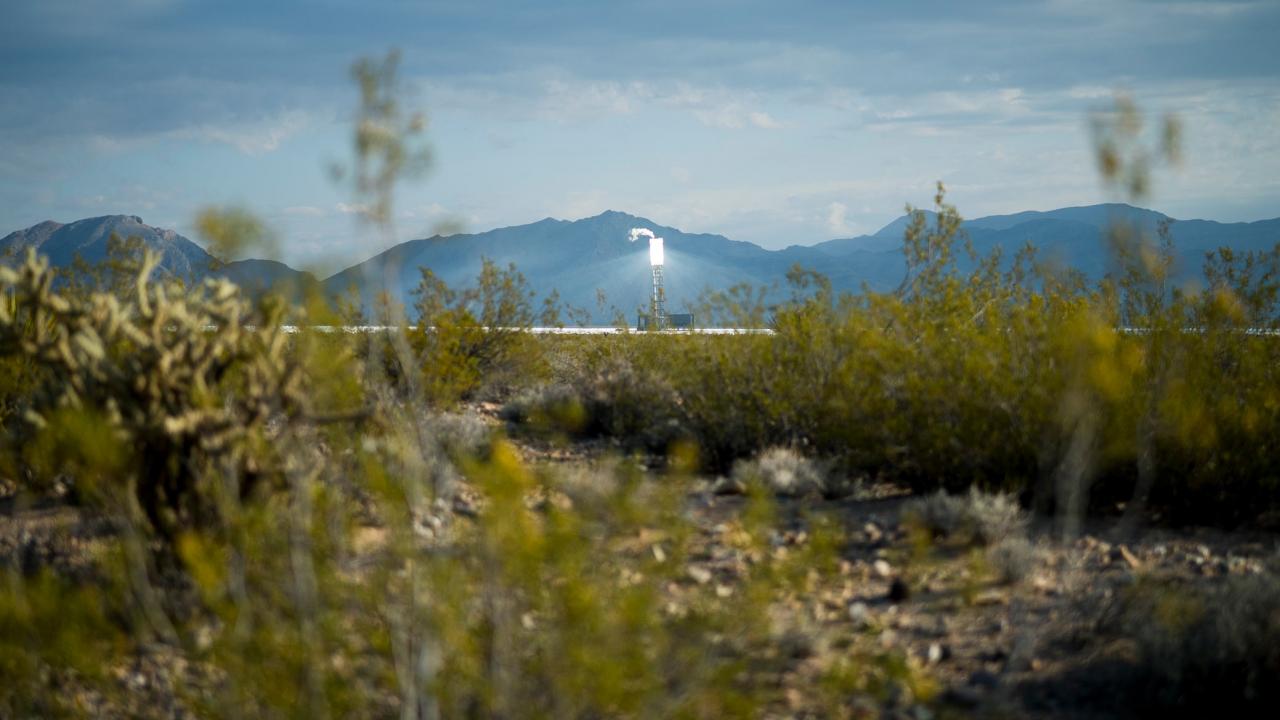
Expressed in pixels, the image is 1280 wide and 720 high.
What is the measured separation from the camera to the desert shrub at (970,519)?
532cm

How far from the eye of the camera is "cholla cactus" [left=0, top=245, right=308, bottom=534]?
4383 millimetres

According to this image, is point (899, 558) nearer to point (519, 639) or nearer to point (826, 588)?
point (826, 588)

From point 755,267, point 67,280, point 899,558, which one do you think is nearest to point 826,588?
point 899,558

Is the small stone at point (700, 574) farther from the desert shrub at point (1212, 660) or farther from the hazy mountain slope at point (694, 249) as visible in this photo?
the hazy mountain slope at point (694, 249)

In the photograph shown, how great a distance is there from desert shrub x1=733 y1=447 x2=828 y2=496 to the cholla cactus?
3117 mm

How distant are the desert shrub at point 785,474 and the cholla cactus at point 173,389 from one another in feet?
10.2

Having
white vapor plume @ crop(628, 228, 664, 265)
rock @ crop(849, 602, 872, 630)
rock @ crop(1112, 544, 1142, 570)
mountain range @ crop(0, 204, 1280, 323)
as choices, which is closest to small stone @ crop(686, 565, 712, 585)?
rock @ crop(849, 602, 872, 630)

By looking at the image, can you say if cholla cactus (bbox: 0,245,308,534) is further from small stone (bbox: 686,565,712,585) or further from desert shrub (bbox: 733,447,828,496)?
desert shrub (bbox: 733,447,828,496)

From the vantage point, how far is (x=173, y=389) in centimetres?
448

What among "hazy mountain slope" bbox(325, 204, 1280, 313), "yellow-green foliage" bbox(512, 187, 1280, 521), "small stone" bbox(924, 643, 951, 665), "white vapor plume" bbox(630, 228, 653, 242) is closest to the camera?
"small stone" bbox(924, 643, 951, 665)

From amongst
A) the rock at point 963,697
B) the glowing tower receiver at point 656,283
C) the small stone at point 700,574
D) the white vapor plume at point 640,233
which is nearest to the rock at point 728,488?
the small stone at point 700,574

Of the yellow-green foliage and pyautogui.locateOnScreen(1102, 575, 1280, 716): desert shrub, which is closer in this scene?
pyautogui.locateOnScreen(1102, 575, 1280, 716): desert shrub

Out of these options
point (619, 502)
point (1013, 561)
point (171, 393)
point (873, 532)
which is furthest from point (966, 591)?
point (171, 393)

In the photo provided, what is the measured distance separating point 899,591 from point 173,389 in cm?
339
